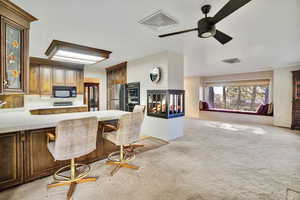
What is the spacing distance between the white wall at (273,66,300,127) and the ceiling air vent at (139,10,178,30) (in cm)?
581

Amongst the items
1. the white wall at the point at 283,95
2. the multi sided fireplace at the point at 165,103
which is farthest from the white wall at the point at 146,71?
the white wall at the point at 283,95

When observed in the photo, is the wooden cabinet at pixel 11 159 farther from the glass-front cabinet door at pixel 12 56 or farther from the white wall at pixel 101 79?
the white wall at pixel 101 79

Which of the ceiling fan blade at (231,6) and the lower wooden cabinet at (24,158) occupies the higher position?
the ceiling fan blade at (231,6)

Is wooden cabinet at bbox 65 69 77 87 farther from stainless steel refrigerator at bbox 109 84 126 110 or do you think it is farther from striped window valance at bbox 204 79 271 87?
striped window valance at bbox 204 79 271 87

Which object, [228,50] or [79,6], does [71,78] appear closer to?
[79,6]

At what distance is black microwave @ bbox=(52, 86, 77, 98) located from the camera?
4.67 m

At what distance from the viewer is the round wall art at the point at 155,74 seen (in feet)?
12.6

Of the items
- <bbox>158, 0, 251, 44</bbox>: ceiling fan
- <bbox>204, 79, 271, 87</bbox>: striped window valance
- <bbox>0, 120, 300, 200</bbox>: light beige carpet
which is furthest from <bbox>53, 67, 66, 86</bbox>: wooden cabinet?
<bbox>204, 79, 271, 87</bbox>: striped window valance

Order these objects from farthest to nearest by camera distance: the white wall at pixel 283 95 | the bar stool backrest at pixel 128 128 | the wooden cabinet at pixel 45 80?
the white wall at pixel 283 95 < the wooden cabinet at pixel 45 80 < the bar stool backrest at pixel 128 128

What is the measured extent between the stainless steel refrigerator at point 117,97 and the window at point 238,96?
5511mm

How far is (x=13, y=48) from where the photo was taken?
181cm

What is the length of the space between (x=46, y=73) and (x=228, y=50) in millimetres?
5644

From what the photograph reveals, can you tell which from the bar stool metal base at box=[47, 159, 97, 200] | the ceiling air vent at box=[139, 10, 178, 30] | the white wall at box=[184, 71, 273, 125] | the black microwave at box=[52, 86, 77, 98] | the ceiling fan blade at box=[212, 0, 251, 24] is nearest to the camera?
the ceiling fan blade at box=[212, 0, 251, 24]

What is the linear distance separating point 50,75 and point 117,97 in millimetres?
2352
